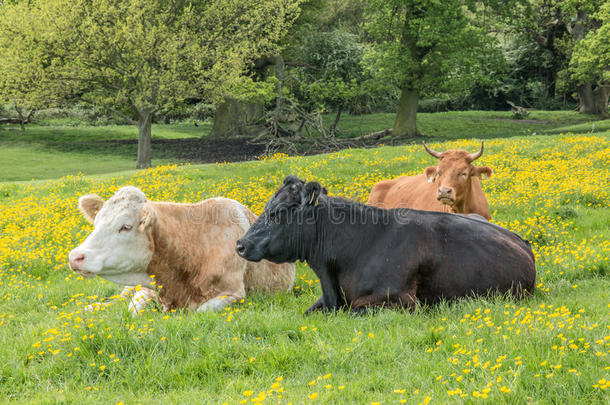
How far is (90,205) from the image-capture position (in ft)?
20.7

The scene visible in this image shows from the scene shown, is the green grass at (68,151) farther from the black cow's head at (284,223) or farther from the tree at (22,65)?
the black cow's head at (284,223)

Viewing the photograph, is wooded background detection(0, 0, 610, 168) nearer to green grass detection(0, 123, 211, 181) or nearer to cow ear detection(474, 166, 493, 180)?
green grass detection(0, 123, 211, 181)

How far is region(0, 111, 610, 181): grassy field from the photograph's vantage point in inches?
1087

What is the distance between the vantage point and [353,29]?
51688 mm

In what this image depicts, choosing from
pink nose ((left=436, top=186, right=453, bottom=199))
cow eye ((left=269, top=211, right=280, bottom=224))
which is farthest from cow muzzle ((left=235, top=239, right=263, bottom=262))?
pink nose ((left=436, top=186, right=453, bottom=199))

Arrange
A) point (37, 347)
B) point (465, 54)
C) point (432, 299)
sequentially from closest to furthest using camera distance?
point (37, 347), point (432, 299), point (465, 54)

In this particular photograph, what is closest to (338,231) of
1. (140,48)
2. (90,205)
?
(90,205)

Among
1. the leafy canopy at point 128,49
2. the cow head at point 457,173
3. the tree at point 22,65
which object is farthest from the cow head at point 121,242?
the tree at point 22,65

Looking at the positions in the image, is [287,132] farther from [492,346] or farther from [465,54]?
[492,346]

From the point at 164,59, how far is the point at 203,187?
34.7 feet

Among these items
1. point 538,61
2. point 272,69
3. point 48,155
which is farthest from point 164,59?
point 538,61

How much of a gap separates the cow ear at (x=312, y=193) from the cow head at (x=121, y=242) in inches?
65.5

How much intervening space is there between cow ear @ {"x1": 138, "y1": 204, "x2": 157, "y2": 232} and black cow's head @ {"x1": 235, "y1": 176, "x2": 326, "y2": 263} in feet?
3.29

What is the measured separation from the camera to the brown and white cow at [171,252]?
224 inches
